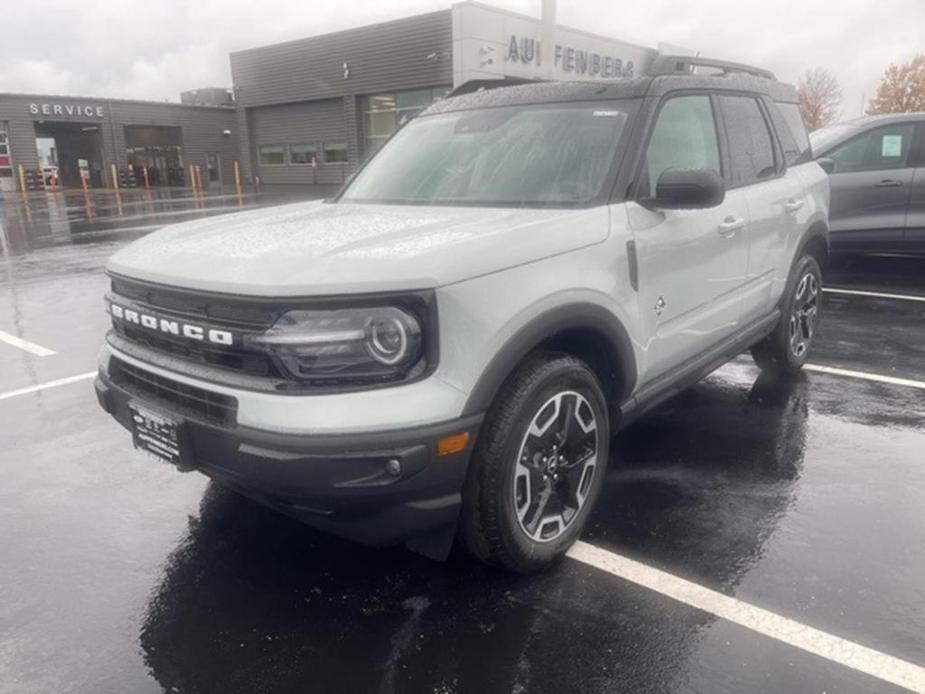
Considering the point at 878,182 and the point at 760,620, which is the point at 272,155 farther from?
the point at 760,620

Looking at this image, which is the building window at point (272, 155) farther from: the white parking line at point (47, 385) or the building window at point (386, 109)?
the white parking line at point (47, 385)

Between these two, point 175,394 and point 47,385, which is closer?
point 175,394

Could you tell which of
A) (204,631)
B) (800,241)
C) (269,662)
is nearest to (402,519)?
(269,662)

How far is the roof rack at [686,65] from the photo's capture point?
12.4 ft

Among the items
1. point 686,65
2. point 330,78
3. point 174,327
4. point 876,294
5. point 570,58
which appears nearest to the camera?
point 174,327

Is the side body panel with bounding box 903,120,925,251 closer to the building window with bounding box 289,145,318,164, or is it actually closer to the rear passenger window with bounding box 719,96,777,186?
the rear passenger window with bounding box 719,96,777,186

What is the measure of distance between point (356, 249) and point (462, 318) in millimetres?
441

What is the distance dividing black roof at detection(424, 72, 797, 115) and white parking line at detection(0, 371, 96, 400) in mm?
3234

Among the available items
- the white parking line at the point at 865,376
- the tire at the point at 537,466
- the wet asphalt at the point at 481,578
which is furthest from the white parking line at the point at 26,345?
the white parking line at the point at 865,376

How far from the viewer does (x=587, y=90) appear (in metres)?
3.55

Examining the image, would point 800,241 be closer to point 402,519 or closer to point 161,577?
point 402,519

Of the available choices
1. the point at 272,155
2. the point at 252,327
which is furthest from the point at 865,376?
the point at 272,155

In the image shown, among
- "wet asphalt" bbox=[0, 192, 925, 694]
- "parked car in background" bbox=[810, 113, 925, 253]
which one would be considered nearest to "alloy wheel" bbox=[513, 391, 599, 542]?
"wet asphalt" bbox=[0, 192, 925, 694]

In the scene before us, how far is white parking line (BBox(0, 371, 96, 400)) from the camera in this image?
509 centimetres
